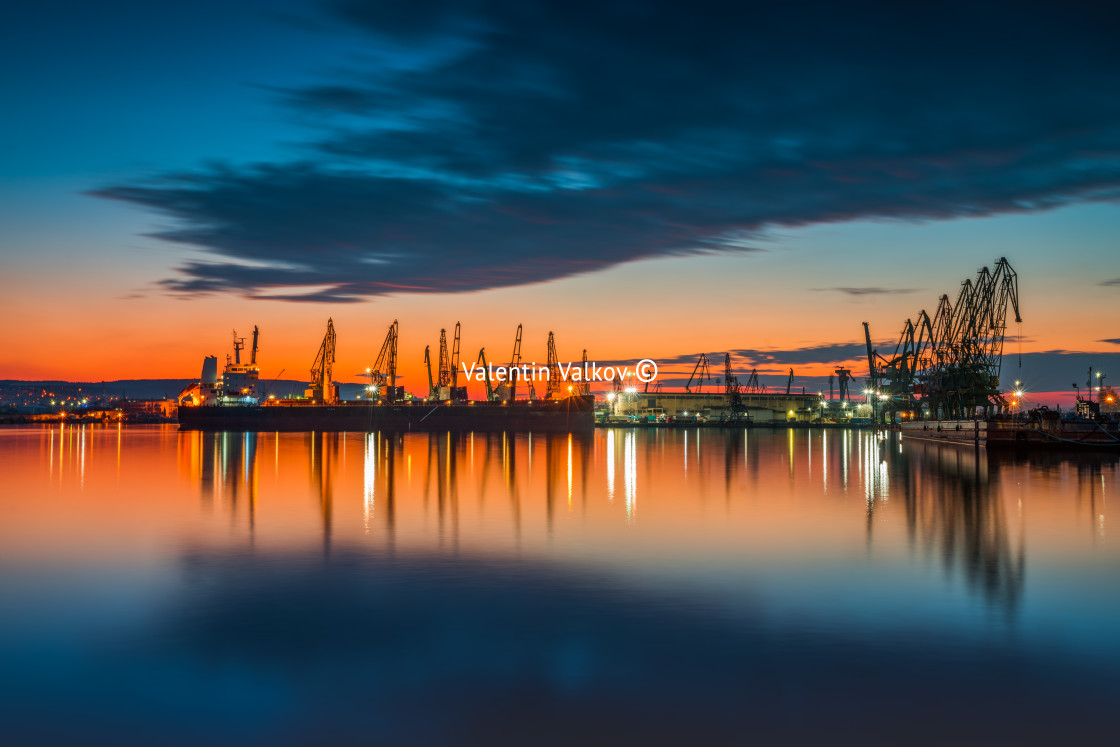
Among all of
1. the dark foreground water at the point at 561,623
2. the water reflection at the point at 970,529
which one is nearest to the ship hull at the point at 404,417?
the water reflection at the point at 970,529

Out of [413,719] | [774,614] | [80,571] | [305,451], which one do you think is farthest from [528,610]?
[305,451]

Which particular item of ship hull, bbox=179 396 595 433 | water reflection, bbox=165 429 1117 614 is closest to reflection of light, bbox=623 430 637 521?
water reflection, bbox=165 429 1117 614

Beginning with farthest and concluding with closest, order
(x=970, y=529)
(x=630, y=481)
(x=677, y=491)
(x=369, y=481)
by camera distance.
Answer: (x=630, y=481) < (x=369, y=481) < (x=677, y=491) < (x=970, y=529)

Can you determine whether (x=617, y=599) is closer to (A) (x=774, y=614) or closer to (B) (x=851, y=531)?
(A) (x=774, y=614)

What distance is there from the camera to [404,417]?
14062cm

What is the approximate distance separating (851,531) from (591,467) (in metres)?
29.2

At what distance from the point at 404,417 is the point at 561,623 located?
130 m

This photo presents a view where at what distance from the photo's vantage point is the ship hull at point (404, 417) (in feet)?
444

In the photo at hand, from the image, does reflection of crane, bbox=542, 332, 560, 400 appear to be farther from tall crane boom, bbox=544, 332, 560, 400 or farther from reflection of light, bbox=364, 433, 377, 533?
reflection of light, bbox=364, 433, 377, 533

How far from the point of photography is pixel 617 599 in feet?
50.4

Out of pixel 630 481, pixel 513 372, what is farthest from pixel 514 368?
pixel 630 481

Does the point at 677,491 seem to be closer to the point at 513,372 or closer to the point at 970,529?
the point at 970,529

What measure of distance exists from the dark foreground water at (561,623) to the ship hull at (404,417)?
103275 millimetres

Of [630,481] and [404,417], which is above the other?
[404,417]
